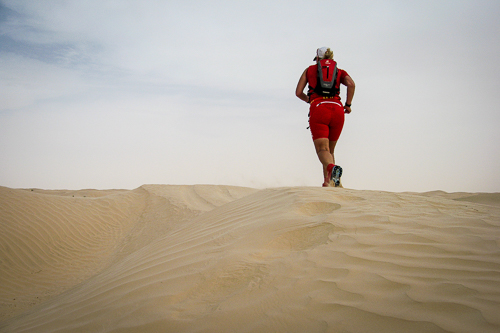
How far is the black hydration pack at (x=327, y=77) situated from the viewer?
493 centimetres

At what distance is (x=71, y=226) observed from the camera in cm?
615

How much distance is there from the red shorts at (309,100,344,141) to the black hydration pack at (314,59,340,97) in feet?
0.63

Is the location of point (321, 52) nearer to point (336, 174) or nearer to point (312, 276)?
point (336, 174)

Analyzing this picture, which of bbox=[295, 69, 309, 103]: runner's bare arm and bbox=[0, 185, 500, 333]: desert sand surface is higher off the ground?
bbox=[295, 69, 309, 103]: runner's bare arm

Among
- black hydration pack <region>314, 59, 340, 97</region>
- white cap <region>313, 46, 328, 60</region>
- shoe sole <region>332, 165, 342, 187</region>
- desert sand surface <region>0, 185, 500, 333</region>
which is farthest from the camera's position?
white cap <region>313, 46, 328, 60</region>

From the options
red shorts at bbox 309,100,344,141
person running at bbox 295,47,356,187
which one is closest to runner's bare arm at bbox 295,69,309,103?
person running at bbox 295,47,356,187

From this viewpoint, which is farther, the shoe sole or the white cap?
the white cap

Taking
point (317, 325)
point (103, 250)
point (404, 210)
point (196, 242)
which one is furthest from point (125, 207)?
point (317, 325)

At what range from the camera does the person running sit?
195 inches

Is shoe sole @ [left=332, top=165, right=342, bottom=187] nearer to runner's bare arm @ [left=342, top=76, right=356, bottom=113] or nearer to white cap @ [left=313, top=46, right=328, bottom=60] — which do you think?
runner's bare arm @ [left=342, top=76, right=356, bottom=113]

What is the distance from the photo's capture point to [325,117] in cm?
499

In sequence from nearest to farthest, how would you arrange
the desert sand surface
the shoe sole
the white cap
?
the desert sand surface → the shoe sole → the white cap

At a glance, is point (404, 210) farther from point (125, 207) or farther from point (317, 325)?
point (125, 207)

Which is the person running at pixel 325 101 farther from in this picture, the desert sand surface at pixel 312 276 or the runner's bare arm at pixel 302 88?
the desert sand surface at pixel 312 276
